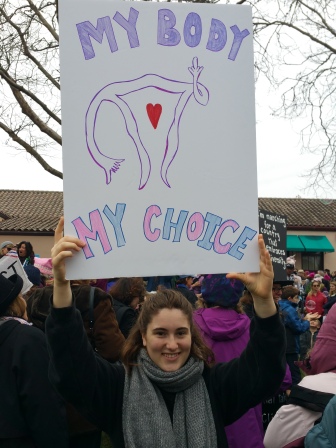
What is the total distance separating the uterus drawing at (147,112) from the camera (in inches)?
95.5

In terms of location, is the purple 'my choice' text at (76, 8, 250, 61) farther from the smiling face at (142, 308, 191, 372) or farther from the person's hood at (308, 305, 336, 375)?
the person's hood at (308, 305, 336, 375)

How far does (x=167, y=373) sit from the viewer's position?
2477 millimetres

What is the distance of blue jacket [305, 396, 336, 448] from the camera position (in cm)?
223

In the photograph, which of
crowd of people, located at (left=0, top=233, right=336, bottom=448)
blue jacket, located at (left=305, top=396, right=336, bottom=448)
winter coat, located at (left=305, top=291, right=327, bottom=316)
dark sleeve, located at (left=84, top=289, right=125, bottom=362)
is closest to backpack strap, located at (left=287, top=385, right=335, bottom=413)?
crowd of people, located at (left=0, top=233, right=336, bottom=448)

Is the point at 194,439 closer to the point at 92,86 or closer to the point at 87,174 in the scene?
the point at 87,174

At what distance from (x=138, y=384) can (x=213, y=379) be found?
0.96 feet

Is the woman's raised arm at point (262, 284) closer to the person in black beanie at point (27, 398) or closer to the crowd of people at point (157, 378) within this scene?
the crowd of people at point (157, 378)

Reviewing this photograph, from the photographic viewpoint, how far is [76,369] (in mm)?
2381

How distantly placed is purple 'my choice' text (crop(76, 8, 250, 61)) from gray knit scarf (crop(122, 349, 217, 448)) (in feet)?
3.85

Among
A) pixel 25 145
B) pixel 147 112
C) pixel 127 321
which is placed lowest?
pixel 127 321

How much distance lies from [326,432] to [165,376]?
1.92 ft

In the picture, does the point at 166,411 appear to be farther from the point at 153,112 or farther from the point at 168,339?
the point at 153,112

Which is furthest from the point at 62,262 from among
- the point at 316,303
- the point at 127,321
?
the point at 316,303

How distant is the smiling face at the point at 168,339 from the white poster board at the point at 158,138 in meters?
0.28
